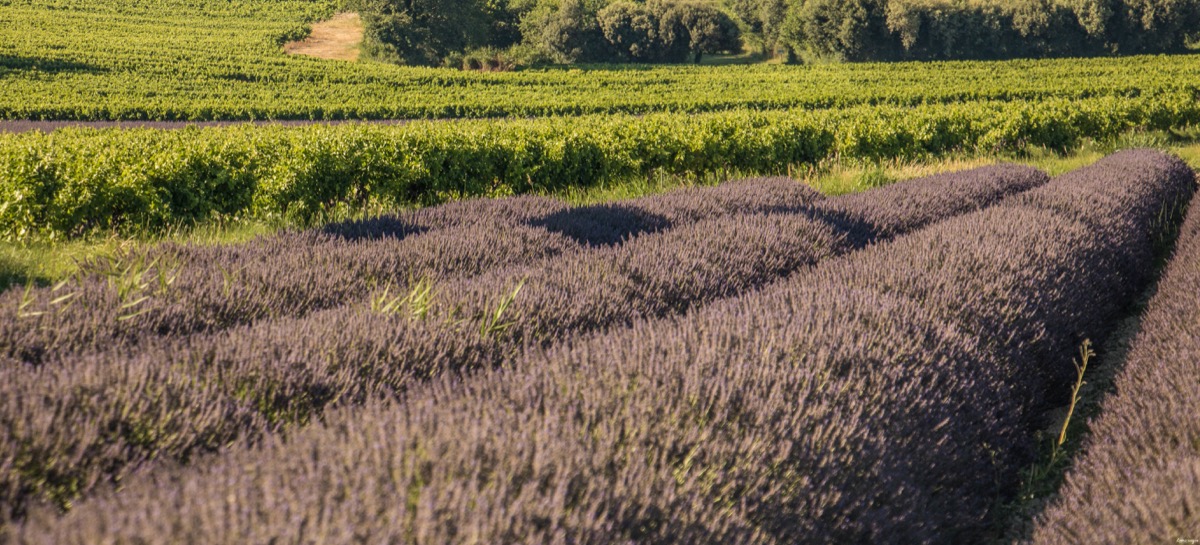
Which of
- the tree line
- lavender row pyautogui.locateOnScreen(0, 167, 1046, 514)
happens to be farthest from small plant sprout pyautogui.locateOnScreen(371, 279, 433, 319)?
the tree line

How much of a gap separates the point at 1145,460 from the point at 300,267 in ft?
13.1

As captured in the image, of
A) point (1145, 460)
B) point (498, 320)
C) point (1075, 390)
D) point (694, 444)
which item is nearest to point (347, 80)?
point (498, 320)

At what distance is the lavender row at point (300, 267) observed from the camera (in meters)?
3.08

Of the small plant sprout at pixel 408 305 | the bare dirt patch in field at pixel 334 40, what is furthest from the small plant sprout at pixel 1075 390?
the bare dirt patch in field at pixel 334 40

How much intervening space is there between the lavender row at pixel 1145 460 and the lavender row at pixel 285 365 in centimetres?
189

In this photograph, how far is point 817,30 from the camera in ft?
205

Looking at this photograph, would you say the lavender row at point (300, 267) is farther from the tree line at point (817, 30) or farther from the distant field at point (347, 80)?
the tree line at point (817, 30)

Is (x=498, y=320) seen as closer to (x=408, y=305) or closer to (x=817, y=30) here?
(x=408, y=305)

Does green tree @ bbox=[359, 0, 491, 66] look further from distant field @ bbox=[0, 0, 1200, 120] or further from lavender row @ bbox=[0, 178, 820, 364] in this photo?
lavender row @ bbox=[0, 178, 820, 364]

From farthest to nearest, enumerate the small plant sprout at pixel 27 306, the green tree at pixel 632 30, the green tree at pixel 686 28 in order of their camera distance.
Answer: the green tree at pixel 686 28, the green tree at pixel 632 30, the small plant sprout at pixel 27 306

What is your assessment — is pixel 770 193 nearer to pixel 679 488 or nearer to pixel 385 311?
pixel 385 311

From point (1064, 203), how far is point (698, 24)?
6113 cm

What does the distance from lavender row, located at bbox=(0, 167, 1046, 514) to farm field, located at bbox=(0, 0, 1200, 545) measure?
0.01m

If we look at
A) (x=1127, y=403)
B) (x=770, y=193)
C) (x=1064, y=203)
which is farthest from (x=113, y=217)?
(x=1064, y=203)
